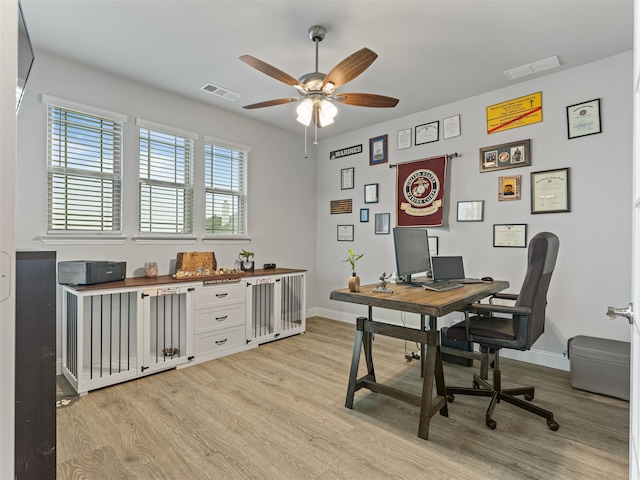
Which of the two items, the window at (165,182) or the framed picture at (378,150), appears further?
the framed picture at (378,150)

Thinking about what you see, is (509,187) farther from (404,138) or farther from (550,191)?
(404,138)

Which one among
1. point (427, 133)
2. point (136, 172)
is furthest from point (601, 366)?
point (136, 172)

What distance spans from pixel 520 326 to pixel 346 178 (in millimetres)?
3350

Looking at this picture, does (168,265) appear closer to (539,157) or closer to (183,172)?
(183,172)

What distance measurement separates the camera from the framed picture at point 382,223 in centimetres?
452

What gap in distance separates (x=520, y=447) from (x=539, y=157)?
8.63ft

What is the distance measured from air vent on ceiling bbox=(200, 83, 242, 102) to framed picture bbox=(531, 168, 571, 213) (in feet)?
10.6

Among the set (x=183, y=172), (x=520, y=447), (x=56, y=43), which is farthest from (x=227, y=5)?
(x=520, y=447)

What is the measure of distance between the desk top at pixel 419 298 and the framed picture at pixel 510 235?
3.66 ft

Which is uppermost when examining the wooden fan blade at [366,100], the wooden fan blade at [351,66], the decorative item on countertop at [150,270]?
the wooden fan blade at [351,66]

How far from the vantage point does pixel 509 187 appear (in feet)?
11.4

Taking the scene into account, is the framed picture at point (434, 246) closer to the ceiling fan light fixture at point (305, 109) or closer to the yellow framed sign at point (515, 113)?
the yellow framed sign at point (515, 113)

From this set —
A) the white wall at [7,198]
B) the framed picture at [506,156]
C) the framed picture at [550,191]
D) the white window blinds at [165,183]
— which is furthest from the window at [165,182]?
the framed picture at [550,191]

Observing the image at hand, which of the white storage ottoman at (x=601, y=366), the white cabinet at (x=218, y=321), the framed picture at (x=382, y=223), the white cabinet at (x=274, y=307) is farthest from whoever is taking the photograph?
the framed picture at (x=382, y=223)
